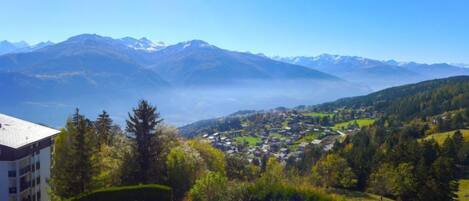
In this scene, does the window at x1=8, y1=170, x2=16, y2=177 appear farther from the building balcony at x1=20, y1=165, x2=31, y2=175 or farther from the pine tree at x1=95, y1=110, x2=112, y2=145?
the pine tree at x1=95, y1=110, x2=112, y2=145

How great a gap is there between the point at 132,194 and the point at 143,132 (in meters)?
9.57

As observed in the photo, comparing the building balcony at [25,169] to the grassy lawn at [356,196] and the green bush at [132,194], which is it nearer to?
the green bush at [132,194]

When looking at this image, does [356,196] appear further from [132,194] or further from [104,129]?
[132,194]

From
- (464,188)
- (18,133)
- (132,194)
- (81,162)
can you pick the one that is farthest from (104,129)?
(464,188)

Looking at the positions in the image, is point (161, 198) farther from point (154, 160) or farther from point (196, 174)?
point (196, 174)

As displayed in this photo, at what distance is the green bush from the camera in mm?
37781

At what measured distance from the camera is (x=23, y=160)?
50.9 m

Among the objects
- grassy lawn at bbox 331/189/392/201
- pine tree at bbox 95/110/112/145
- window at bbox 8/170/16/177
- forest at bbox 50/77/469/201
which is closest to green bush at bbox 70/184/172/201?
forest at bbox 50/77/469/201

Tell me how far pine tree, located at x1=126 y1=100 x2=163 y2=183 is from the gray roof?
38.4ft

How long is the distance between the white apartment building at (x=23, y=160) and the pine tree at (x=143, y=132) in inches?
463

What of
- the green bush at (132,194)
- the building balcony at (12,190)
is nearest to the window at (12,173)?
the building balcony at (12,190)

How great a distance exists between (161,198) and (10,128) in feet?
78.2

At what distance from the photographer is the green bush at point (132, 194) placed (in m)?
37.8

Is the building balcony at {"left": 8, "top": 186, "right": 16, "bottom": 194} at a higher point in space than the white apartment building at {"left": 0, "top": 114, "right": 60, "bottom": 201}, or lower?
lower
